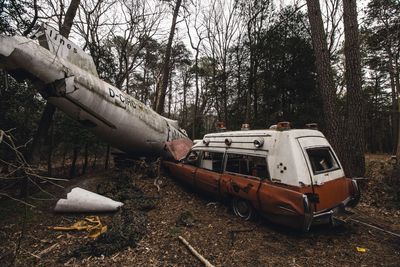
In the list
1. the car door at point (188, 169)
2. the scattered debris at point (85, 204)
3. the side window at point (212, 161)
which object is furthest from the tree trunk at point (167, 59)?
the scattered debris at point (85, 204)

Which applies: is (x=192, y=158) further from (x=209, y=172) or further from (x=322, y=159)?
(x=322, y=159)

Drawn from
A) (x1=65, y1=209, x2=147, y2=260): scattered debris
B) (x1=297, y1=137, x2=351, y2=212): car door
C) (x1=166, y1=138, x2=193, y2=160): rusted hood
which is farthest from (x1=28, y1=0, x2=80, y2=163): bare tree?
(x1=297, y1=137, x2=351, y2=212): car door

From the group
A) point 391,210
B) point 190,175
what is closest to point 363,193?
point 391,210

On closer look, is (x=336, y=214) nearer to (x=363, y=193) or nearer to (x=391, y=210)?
(x=391, y=210)

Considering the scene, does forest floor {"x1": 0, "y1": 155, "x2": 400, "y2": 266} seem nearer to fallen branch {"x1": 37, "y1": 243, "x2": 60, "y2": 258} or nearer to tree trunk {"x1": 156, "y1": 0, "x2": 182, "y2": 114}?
fallen branch {"x1": 37, "y1": 243, "x2": 60, "y2": 258}

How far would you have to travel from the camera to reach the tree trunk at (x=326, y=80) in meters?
8.52

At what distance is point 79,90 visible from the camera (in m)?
7.19

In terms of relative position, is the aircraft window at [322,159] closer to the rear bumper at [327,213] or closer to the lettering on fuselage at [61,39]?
the rear bumper at [327,213]

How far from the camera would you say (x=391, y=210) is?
22.0ft

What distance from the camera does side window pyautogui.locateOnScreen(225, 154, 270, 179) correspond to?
5.48m

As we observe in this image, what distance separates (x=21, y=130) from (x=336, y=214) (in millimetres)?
11902

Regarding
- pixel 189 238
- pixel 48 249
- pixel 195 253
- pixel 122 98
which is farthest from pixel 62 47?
pixel 195 253

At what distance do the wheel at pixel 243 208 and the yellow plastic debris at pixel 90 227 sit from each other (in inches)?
130

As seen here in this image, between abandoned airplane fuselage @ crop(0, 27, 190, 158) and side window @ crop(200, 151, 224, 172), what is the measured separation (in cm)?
281
